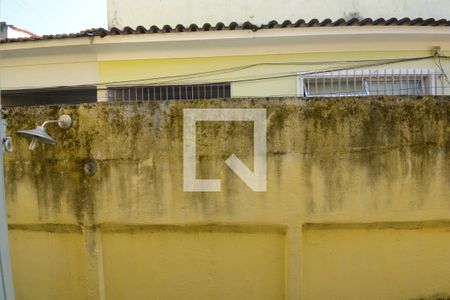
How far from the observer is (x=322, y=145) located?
3.27m

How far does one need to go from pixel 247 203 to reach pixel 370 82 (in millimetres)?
3771

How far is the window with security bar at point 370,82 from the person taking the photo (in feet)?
20.0

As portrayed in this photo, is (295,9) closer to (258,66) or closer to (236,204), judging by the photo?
(258,66)

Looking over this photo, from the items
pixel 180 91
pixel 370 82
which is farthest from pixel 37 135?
pixel 370 82

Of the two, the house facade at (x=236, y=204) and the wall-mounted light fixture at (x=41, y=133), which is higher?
the wall-mounted light fixture at (x=41, y=133)

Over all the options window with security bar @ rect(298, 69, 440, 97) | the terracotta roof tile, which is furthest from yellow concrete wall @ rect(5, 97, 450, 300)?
the terracotta roof tile

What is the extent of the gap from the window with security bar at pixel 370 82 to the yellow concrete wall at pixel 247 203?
2902mm

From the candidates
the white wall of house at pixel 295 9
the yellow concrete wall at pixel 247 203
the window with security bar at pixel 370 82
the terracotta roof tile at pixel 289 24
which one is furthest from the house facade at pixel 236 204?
the white wall of house at pixel 295 9

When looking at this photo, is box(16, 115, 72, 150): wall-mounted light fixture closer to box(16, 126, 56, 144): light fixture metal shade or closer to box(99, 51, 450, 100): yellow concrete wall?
box(16, 126, 56, 144): light fixture metal shade

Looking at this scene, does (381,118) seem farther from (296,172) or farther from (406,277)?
(406,277)

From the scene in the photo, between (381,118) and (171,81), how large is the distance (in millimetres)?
4086

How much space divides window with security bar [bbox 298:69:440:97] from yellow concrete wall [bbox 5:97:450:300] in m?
2.90

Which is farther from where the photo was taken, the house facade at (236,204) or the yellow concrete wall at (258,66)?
the yellow concrete wall at (258,66)

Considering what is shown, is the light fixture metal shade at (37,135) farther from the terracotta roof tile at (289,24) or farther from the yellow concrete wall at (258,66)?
the yellow concrete wall at (258,66)
